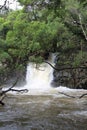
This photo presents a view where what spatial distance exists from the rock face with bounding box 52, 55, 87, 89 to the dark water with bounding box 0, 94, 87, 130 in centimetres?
782

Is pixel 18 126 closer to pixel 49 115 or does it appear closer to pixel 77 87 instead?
pixel 49 115

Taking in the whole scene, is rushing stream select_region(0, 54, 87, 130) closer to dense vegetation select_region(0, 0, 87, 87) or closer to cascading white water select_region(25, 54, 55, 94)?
dense vegetation select_region(0, 0, 87, 87)

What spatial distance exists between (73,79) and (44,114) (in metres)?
12.3

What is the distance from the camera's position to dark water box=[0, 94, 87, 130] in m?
10.7

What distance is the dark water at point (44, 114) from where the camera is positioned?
1066cm

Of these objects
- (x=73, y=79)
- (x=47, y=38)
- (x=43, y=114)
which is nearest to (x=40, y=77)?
(x=73, y=79)

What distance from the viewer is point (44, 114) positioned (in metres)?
12.7

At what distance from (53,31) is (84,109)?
12.7m

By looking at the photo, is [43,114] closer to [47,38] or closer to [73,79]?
[73,79]

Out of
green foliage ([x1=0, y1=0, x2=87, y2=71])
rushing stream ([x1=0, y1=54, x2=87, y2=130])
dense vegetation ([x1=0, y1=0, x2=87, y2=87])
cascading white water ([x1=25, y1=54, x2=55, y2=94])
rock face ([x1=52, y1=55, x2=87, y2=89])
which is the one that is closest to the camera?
rushing stream ([x1=0, y1=54, x2=87, y2=130])

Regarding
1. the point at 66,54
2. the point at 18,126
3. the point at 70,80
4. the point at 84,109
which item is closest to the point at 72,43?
the point at 66,54

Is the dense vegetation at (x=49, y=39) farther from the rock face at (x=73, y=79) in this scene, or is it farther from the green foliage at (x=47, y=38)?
the rock face at (x=73, y=79)

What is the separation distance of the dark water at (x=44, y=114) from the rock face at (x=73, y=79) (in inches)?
308

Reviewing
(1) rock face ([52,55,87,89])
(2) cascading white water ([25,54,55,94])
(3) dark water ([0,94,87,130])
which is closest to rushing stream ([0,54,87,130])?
(3) dark water ([0,94,87,130])
